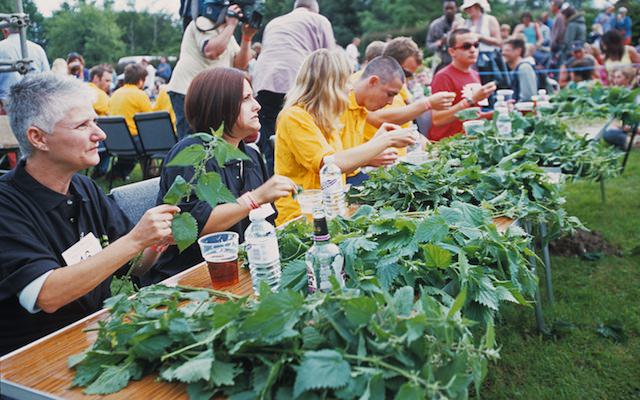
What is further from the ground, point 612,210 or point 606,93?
point 606,93

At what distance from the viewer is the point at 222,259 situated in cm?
170

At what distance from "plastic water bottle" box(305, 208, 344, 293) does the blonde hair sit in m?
1.75

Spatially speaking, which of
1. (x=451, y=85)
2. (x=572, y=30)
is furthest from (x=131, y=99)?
(x=572, y=30)

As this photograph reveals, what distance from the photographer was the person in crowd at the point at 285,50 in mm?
4809

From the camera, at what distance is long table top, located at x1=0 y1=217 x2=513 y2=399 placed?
1.17 m

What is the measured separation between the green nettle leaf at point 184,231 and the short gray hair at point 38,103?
53cm

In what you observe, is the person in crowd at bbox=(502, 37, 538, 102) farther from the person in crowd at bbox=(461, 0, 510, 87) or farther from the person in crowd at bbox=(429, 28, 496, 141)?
the person in crowd at bbox=(429, 28, 496, 141)

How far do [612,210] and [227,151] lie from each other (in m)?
4.75

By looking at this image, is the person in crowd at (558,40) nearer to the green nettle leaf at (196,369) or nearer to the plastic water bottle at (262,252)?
the plastic water bottle at (262,252)

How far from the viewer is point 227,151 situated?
1581 millimetres

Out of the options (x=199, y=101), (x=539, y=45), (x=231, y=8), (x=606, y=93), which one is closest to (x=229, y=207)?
(x=199, y=101)

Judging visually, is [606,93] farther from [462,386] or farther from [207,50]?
[462,386]

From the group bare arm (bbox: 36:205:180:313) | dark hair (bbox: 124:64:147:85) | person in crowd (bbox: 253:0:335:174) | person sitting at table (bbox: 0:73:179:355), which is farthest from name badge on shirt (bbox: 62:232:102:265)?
dark hair (bbox: 124:64:147:85)

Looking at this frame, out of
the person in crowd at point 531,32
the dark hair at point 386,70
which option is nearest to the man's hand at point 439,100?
the dark hair at point 386,70
